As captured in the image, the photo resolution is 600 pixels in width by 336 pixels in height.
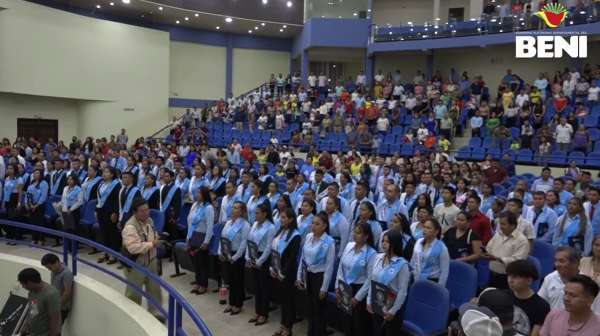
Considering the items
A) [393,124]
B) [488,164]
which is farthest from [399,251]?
[393,124]

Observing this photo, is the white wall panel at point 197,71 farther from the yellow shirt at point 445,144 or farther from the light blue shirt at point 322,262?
the light blue shirt at point 322,262

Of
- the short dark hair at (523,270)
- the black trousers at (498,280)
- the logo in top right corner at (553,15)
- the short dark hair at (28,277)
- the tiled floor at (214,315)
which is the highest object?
the logo in top right corner at (553,15)

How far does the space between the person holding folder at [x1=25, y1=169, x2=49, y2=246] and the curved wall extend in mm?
3100

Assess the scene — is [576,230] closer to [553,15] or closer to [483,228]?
[483,228]

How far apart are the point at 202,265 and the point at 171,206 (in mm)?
1987

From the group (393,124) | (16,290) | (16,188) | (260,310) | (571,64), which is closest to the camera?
(260,310)

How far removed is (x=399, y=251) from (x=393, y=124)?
13.7 m

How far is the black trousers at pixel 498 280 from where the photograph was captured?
493 centimetres

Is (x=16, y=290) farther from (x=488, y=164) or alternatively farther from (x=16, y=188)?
(x=488, y=164)

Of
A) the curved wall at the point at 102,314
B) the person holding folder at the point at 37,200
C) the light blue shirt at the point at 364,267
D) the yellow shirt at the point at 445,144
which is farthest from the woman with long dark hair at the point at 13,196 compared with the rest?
the yellow shirt at the point at 445,144

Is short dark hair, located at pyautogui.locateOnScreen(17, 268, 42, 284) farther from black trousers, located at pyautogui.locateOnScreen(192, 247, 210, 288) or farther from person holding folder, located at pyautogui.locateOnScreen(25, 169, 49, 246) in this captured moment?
person holding folder, located at pyautogui.locateOnScreen(25, 169, 49, 246)

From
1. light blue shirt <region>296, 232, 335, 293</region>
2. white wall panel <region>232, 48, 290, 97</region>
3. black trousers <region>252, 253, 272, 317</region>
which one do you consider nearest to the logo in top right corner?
white wall panel <region>232, 48, 290, 97</region>

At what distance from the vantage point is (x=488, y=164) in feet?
37.2

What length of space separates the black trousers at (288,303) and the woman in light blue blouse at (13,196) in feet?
21.4
